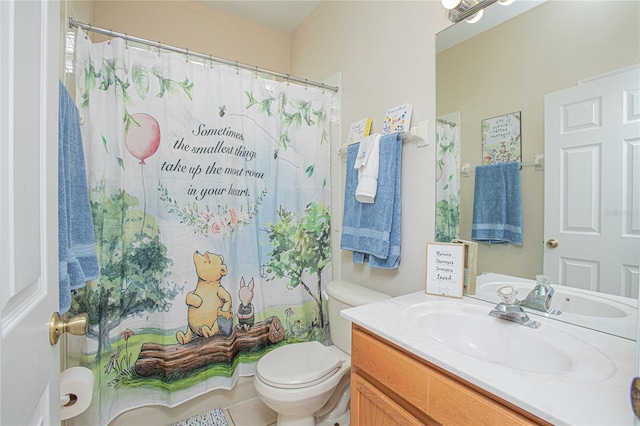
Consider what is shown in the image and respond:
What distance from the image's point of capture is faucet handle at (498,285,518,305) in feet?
3.23

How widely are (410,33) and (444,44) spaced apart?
23cm

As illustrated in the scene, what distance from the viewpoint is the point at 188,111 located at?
4.85 ft

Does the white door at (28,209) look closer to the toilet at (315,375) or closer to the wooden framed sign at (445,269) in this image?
the toilet at (315,375)

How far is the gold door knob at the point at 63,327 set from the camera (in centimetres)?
57

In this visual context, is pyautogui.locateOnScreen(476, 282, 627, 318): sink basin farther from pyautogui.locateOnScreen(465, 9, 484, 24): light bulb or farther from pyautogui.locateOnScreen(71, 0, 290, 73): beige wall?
pyautogui.locateOnScreen(71, 0, 290, 73): beige wall

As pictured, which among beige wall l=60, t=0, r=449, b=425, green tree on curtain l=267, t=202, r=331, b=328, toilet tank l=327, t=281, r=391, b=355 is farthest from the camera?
green tree on curtain l=267, t=202, r=331, b=328

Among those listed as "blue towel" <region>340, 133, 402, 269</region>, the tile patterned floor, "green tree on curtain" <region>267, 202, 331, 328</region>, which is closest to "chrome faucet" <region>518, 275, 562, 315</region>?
"blue towel" <region>340, 133, 402, 269</region>

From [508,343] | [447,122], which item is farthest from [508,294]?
[447,122]

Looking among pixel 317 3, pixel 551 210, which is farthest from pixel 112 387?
pixel 317 3

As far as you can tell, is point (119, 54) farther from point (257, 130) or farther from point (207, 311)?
point (207, 311)

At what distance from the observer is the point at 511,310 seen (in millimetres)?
941

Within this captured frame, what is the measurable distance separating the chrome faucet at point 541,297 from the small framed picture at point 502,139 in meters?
0.44

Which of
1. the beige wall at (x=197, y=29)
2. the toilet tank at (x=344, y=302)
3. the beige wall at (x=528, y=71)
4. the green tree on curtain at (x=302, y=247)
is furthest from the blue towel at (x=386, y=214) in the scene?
the beige wall at (x=197, y=29)

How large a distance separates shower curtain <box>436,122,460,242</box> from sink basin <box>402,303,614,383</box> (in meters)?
0.33
